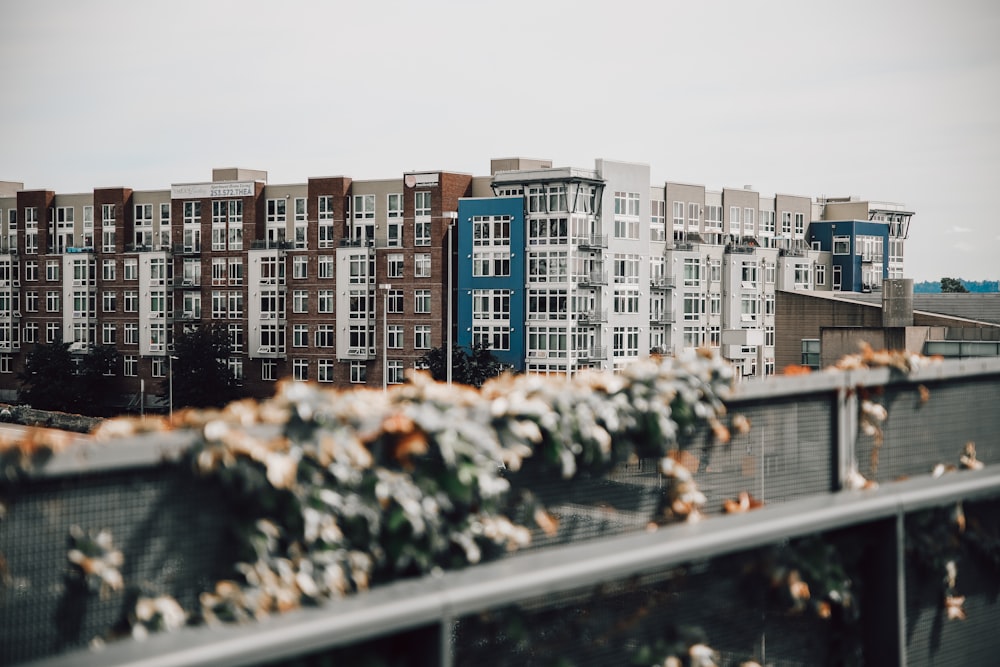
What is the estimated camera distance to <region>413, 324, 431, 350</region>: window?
239 ft

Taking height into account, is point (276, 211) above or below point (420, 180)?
below

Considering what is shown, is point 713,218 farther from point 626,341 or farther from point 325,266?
point 325,266

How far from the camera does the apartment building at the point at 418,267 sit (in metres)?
68.2

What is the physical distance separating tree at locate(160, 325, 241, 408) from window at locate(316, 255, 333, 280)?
879 cm

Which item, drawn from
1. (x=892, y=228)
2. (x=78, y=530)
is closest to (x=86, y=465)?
(x=78, y=530)

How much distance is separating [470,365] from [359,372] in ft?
37.3

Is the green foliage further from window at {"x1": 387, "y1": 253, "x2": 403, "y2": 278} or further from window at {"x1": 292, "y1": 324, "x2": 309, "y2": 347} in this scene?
window at {"x1": 387, "y1": 253, "x2": 403, "y2": 278}

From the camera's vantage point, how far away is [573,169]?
217 feet

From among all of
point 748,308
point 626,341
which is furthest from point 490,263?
point 748,308

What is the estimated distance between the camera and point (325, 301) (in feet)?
257

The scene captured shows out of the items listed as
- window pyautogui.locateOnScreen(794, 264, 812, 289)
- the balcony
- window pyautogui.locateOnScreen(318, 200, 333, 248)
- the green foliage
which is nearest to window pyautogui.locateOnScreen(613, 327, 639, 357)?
the balcony

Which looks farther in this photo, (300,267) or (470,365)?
(300,267)

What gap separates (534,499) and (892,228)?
335ft

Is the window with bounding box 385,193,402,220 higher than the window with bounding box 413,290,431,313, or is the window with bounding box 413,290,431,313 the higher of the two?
the window with bounding box 385,193,402,220
